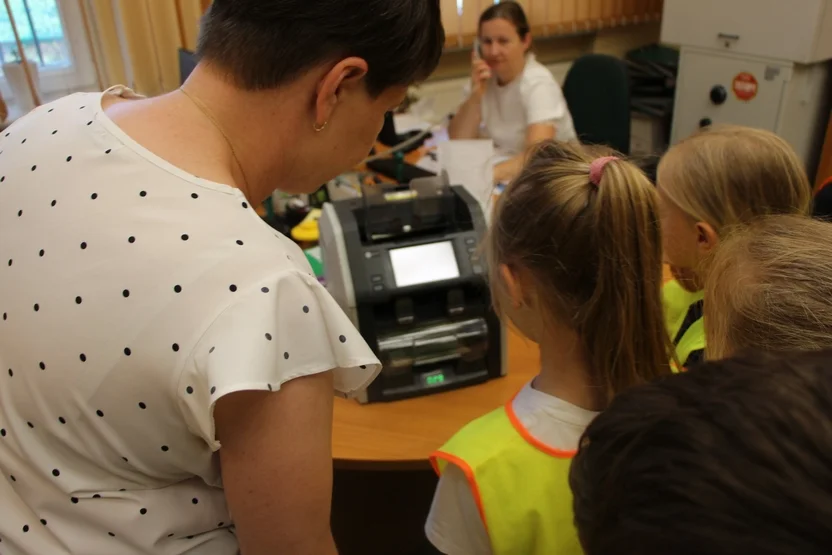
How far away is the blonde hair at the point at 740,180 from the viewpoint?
1.19 meters

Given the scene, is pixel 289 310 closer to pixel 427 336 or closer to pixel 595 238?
pixel 595 238

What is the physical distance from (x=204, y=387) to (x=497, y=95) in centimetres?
228

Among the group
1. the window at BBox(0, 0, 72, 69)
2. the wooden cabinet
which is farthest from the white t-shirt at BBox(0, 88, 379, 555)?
the wooden cabinet

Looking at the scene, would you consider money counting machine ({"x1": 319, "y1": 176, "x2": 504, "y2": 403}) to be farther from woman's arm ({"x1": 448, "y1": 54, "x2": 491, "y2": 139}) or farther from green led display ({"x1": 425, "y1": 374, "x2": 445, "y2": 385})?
woman's arm ({"x1": 448, "y1": 54, "x2": 491, "y2": 139})

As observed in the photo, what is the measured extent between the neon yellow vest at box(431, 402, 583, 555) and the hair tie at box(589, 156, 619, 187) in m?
0.36

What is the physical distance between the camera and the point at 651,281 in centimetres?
100

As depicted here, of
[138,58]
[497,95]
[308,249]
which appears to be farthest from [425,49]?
[138,58]

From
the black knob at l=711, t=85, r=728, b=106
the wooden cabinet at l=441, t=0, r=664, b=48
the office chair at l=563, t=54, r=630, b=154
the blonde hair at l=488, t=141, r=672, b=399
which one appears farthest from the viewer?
the wooden cabinet at l=441, t=0, r=664, b=48

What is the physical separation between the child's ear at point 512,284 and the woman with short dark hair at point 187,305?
330 mm

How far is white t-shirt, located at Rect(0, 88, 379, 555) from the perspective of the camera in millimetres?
666

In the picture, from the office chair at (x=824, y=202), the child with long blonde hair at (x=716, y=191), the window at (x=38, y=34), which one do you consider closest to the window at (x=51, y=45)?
the window at (x=38, y=34)

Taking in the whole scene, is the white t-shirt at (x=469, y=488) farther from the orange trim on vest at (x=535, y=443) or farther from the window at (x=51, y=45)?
the window at (x=51, y=45)

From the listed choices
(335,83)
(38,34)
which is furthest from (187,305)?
(38,34)

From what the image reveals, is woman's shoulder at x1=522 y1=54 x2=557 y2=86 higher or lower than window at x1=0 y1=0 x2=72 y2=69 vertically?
lower
